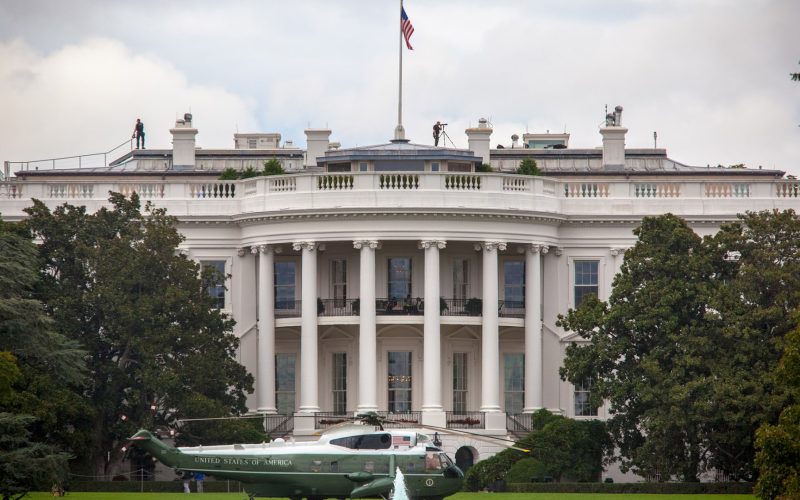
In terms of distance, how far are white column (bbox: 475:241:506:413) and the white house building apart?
8 cm

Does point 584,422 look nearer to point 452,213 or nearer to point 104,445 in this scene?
point 452,213

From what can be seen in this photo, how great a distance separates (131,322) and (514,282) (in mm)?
17625

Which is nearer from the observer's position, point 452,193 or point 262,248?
point 452,193

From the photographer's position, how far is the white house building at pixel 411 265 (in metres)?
85.9

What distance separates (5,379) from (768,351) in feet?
83.1

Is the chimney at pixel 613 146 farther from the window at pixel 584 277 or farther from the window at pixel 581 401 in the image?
the window at pixel 581 401

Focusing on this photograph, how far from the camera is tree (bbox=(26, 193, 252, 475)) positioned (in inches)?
3135

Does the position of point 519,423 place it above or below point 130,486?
above

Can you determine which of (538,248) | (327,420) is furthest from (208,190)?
(538,248)

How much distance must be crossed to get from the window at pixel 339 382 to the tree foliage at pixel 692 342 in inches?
482

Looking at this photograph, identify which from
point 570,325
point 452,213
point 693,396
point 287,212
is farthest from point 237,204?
point 693,396

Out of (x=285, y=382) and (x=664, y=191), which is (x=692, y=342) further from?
(x=285, y=382)

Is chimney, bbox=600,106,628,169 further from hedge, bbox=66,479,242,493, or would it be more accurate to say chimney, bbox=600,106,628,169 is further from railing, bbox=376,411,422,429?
hedge, bbox=66,479,242,493

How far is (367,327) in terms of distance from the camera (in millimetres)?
85938
